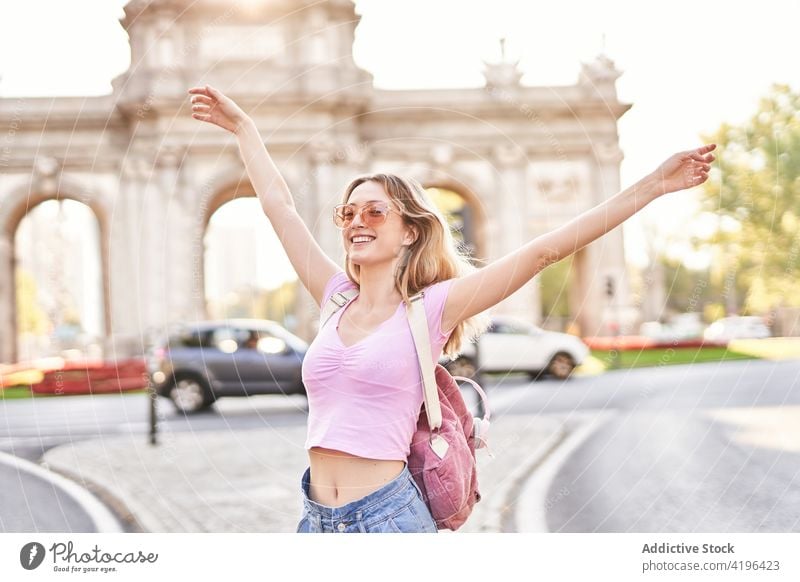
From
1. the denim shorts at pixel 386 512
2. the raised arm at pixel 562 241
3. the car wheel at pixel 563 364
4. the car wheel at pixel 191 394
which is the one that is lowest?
the car wheel at pixel 563 364

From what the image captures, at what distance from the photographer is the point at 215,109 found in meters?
3.32

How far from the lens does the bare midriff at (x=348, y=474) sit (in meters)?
2.87

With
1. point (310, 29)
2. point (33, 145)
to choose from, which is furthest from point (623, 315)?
point (33, 145)

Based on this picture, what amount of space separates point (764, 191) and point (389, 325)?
6.25m

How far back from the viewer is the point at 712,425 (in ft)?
38.8

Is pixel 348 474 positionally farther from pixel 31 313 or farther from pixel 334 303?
pixel 31 313

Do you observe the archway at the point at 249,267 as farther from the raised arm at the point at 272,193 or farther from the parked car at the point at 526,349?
the parked car at the point at 526,349

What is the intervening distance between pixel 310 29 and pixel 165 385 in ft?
21.3

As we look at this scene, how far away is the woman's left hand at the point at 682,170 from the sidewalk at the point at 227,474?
9.14 feet

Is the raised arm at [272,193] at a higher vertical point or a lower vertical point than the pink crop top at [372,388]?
higher

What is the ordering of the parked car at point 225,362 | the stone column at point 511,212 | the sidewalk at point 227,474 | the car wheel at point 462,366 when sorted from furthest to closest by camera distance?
the stone column at point 511,212
the parked car at point 225,362
the car wheel at point 462,366
the sidewalk at point 227,474

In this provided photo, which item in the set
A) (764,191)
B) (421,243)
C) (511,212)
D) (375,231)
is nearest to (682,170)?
(421,243)

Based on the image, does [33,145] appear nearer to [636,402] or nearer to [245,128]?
[636,402]

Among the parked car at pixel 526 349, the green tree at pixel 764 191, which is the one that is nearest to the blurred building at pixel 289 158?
the parked car at pixel 526 349
